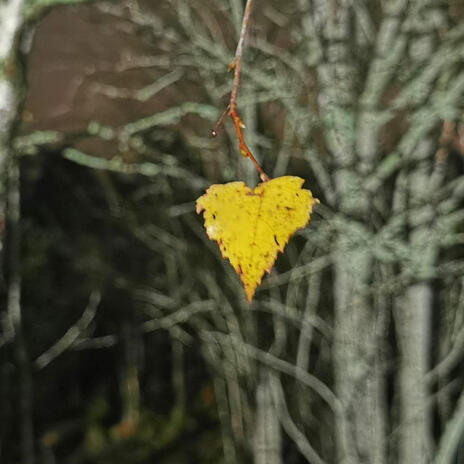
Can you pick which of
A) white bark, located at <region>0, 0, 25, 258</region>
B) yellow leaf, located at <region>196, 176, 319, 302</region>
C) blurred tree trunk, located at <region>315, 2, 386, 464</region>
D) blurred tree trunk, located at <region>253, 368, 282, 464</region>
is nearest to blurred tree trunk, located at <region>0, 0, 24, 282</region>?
white bark, located at <region>0, 0, 25, 258</region>

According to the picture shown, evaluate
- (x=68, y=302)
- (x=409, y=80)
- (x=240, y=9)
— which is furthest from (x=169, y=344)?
(x=409, y=80)

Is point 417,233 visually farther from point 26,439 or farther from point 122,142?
point 26,439

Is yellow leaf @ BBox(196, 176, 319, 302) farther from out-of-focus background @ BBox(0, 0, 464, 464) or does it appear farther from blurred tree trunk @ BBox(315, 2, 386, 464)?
blurred tree trunk @ BBox(315, 2, 386, 464)

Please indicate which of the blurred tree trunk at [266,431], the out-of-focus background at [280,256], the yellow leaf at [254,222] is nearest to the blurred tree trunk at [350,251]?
the out-of-focus background at [280,256]

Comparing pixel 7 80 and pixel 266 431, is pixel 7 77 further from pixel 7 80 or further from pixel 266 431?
pixel 266 431

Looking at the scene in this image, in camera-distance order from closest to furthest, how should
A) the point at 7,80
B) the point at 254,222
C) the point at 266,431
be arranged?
Answer: the point at 254,222 → the point at 7,80 → the point at 266,431

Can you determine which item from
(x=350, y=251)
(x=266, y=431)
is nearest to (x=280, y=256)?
(x=266, y=431)

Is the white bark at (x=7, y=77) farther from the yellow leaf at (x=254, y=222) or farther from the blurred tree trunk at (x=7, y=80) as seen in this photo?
the yellow leaf at (x=254, y=222)
